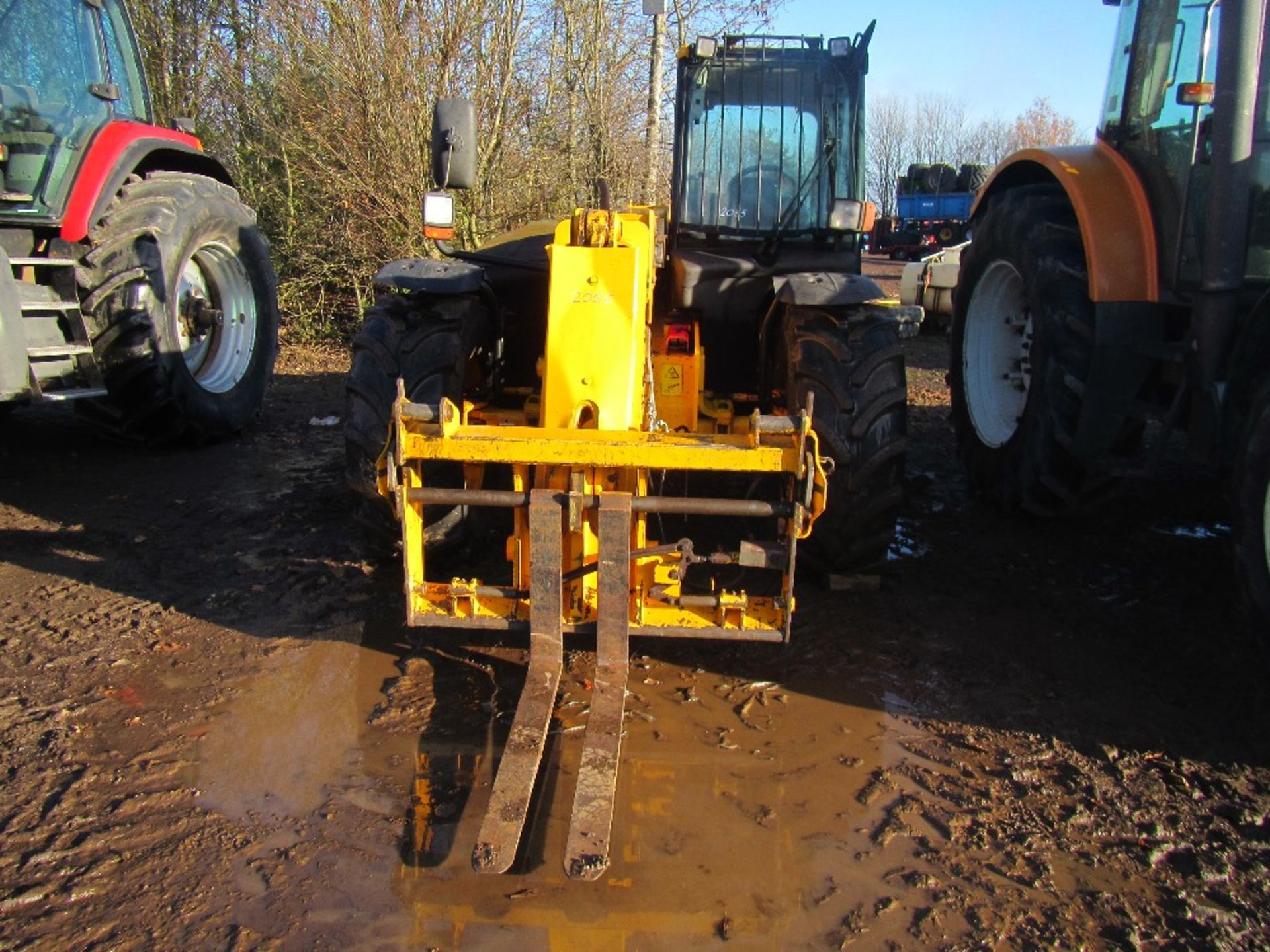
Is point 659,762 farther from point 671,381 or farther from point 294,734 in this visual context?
point 671,381

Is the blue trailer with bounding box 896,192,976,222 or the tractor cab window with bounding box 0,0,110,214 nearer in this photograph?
the tractor cab window with bounding box 0,0,110,214

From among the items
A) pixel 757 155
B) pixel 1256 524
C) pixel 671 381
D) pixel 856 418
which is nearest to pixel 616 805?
pixel 856 418

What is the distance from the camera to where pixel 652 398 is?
4145 mm

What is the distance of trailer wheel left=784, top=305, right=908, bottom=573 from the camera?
4.10 meters

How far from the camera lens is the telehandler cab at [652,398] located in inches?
135

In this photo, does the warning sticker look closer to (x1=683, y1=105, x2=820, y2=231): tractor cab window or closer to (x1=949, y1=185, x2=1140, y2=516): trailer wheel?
(x1=683, y1=105, x2=820, y2=231): tractor cab window

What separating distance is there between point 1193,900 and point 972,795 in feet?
2.04

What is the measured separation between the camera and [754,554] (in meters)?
3.54

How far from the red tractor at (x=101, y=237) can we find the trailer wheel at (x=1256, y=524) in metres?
5.40

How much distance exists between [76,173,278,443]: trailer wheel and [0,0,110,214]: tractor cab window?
371 mm

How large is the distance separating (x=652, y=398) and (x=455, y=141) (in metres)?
1.22

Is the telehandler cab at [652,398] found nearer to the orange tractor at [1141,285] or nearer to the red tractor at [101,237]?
the orange tractor at [1141,285]

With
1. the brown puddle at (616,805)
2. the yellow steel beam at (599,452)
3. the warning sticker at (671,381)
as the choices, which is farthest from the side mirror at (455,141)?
the brown puddle at (616,805)

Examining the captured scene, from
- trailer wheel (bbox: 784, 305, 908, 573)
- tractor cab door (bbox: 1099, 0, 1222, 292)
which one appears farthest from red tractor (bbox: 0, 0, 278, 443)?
tractor cab door (bbox: 1099, 0, 1222, 292)
